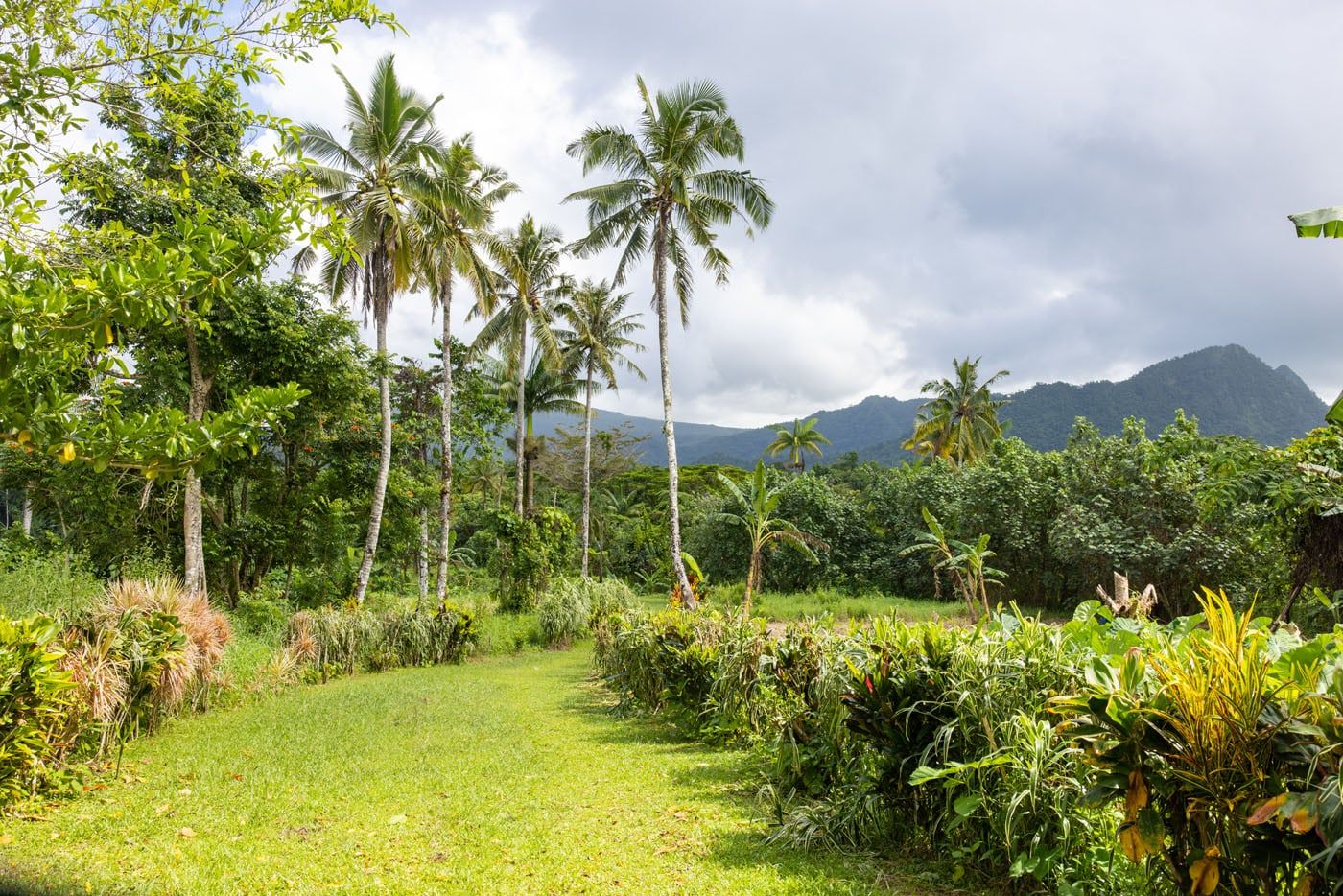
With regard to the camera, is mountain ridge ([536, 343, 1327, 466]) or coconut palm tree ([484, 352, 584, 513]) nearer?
coconut palm tree ([484, 352, 584, 513])

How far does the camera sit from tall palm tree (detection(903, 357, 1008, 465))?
3491cm

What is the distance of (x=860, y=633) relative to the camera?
17.1 feet

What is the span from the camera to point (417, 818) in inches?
208

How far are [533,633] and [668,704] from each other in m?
10.6

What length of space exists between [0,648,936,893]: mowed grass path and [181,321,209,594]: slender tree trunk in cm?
598

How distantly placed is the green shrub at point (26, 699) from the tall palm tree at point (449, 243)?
12.1 m

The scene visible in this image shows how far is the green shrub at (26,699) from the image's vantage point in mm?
5125

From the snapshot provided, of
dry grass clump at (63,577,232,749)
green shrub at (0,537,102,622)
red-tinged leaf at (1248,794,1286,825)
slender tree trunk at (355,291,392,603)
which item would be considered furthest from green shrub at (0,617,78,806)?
slender tree trunk at (355,291,392,603)

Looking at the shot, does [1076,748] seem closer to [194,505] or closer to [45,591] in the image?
[45,591]

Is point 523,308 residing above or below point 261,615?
above

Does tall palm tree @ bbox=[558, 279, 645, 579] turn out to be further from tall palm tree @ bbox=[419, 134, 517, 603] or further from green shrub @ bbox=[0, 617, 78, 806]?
green shrub @ bbox=[0, 617, 78, 806]

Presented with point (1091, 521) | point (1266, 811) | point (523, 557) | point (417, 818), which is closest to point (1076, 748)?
point (1266, 811)

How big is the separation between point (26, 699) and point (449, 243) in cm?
1440

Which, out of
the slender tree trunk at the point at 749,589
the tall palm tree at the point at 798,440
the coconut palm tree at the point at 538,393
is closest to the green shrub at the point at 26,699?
the slender tree trunk at the point at 749,589
